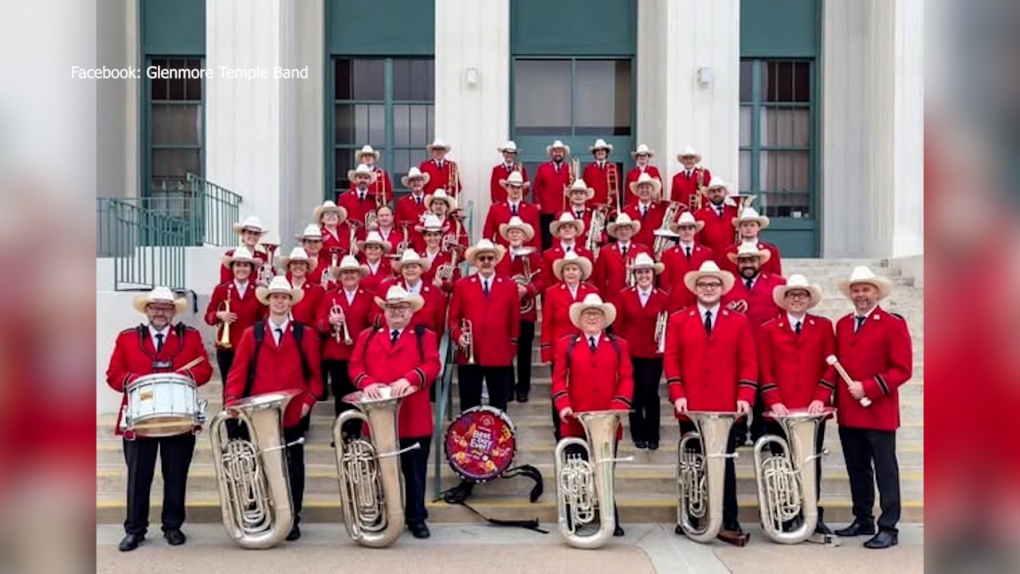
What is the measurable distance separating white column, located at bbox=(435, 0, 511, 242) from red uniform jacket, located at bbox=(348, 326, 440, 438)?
774cm

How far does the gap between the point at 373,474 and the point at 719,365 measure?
2939 millimetres

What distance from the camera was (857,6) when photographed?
16.5 m

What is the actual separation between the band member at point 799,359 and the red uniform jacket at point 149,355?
4675mm

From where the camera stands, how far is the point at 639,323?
28.9 feet

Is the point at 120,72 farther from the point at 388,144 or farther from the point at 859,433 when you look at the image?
the point at 859,433

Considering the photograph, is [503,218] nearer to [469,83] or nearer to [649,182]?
[649,182]

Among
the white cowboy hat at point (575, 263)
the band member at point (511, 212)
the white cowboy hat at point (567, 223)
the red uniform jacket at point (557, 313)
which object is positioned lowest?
the red uniform jacket at point (557, 313)

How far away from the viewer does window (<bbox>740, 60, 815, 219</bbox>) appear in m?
17.1

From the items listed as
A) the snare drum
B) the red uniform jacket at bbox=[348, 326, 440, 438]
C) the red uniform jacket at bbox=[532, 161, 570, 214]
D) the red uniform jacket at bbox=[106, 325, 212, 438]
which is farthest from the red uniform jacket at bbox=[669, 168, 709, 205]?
the snare drum

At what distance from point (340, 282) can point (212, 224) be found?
5640 mm

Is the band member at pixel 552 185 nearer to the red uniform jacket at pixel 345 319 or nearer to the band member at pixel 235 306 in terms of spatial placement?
the red uniform jacket at pixel 345 319

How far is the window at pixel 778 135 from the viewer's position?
17.1 meters

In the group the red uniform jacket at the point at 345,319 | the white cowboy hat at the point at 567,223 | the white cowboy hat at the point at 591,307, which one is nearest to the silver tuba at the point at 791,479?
the white cowboy hat at the point at 591,307
